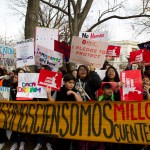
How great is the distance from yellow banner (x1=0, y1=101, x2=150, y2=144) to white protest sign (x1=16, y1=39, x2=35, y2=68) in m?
1.10

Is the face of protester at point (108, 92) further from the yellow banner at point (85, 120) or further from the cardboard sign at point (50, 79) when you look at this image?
the cardboard sign at point (50, 79)

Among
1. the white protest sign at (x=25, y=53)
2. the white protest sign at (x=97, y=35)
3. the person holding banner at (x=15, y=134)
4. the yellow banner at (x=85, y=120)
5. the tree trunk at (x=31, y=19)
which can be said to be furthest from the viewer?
the tree trunk at (x=31, y=19)

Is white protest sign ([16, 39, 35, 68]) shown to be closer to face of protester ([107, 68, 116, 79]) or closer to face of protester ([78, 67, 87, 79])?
face of protester ([78, 67, 87, 79])

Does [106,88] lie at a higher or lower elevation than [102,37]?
lower

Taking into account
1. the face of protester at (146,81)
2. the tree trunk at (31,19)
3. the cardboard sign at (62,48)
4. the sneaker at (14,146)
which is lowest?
the sneaker at (14,146)

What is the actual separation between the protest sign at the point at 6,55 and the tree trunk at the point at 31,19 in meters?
2.17

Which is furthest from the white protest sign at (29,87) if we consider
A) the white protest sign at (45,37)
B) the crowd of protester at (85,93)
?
the white protest sign at (45,37)

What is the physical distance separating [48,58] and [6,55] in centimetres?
185

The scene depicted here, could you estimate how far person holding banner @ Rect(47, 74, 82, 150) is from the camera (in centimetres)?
650

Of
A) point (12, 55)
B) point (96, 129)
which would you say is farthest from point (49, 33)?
point (96, 129)

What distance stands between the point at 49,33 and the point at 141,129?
11.4ft

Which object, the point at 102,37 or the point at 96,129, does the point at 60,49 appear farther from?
the point at 102,37

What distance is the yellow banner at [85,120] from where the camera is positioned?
574 cm

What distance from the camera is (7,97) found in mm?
7875
